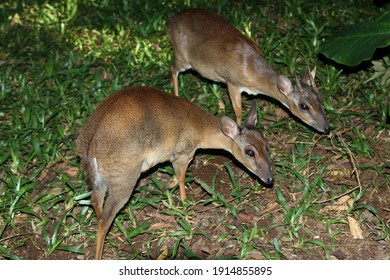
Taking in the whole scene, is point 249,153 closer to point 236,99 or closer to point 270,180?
point 270,180

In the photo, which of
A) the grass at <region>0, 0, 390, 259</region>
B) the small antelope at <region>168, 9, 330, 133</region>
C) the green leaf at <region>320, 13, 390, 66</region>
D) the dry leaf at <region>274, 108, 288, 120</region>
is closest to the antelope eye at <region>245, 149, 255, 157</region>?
the grass at <region>0, 0, 390, 259</region>

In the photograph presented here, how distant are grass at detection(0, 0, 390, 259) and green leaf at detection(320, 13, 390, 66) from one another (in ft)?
1.93

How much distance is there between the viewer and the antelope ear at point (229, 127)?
620 cm

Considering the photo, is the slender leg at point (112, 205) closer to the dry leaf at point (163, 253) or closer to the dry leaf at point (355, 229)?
the dry leaf at point (163, 253)

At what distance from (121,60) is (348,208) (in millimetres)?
3659

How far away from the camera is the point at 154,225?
237 inches

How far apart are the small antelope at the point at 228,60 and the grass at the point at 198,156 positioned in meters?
0.30

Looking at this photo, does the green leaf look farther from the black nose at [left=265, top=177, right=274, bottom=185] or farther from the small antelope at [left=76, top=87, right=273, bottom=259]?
the black nose at [left=265, top=177, right=274, bottom=185]

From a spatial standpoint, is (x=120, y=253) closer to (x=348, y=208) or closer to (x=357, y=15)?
(x=348, y=208)

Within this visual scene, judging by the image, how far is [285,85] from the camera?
6887 millimetres

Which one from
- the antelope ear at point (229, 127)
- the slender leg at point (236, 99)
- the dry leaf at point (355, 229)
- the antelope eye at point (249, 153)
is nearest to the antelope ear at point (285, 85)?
the slender leg at point (236, 99)

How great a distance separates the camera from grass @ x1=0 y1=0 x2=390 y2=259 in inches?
230

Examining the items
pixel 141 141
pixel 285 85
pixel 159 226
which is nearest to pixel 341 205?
pixel 285 85

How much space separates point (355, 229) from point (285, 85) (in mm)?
1837
